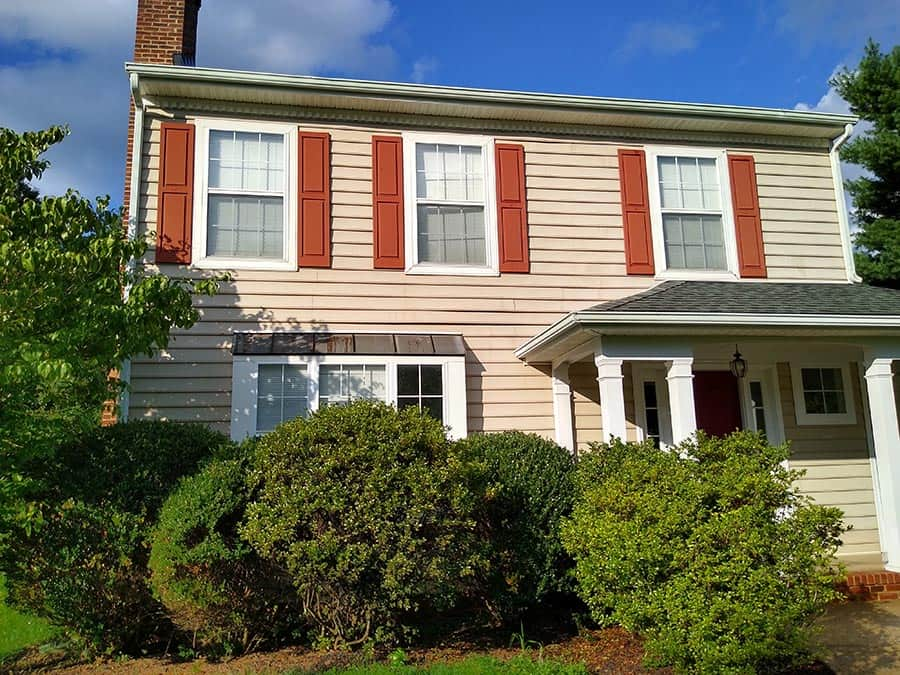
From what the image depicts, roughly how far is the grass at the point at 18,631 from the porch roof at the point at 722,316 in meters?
5.21

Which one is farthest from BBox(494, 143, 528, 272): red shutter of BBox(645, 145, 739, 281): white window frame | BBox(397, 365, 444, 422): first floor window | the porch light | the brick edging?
the brick edging

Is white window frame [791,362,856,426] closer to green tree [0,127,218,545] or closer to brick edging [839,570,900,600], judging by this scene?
brick edging [839,570,900,600]

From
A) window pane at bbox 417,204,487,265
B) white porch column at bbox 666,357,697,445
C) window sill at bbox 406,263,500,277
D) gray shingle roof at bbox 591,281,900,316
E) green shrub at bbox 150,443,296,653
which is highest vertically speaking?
window pane at bbox 417,204,487,265

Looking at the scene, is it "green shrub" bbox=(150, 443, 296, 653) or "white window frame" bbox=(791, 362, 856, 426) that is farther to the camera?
"white window frame" bbox=(791, 362, 856, 426)

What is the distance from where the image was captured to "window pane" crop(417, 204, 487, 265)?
805cm

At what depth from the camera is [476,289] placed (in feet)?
26.2

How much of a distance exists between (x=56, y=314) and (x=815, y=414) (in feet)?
27.9

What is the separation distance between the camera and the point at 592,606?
16.5ft

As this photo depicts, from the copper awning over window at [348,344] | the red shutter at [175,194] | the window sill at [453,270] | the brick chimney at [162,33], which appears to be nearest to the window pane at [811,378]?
the window sill at [453,270]

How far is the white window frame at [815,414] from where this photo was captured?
8695 mm

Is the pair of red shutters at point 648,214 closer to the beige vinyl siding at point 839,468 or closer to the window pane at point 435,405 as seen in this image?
the beige vinyl siding at point 839,468

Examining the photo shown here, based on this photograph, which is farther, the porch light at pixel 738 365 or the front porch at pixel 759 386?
the porch light at pixel 738 365

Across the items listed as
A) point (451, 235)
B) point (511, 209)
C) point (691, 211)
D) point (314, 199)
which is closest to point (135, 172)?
point (314, 199)

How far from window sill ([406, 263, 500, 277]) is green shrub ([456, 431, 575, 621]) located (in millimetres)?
2668
